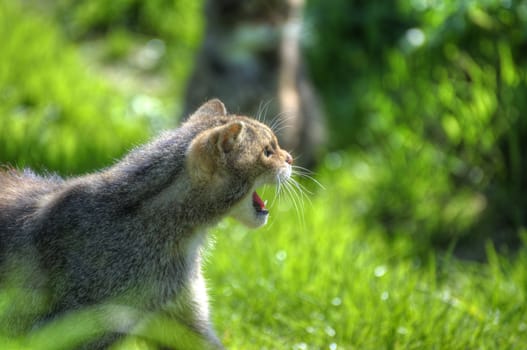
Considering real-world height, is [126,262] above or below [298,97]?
above

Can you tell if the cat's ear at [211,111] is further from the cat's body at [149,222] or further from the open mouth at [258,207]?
the open mouth at [258,207]

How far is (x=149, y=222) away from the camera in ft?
12.1

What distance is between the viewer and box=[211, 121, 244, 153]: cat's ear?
11.7ft

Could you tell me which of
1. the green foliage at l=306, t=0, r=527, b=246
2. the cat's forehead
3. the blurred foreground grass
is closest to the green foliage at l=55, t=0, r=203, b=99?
the green foliage at l=306, t=0, r=527, b=246

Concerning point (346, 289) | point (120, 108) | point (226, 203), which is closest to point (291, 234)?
point (346, 289)

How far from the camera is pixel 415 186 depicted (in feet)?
21.6

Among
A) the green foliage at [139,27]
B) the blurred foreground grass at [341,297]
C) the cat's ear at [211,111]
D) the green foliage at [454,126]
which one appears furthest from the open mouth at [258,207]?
the green foliage at [139,27]

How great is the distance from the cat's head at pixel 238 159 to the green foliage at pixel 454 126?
228 cm

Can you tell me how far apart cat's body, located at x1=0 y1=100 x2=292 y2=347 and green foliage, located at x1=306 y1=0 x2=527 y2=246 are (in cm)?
247

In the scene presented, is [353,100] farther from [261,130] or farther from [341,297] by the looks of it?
[261,130]

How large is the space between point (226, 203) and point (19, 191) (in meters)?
1.00

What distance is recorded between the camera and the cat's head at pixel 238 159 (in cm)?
360

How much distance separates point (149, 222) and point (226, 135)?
48 cm

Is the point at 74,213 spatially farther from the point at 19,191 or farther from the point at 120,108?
the point at 120,108
